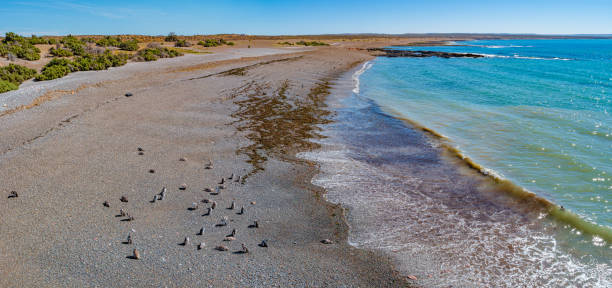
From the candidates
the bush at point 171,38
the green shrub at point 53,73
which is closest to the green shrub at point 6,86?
the green shrub at point 53,73

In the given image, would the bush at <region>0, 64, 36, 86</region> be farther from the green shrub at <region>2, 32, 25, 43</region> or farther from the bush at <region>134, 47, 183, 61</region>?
the green shrub at <region>2, 32, 25, 43</region>

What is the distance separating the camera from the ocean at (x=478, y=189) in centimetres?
573

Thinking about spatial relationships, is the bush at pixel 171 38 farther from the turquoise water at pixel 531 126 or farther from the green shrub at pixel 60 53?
the turquoise water at pixel 531 126

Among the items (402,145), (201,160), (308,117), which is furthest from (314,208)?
A: (308,117)

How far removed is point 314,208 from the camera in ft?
24.1

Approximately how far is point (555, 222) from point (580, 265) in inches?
59.1

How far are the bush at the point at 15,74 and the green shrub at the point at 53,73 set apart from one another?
0.64 metres

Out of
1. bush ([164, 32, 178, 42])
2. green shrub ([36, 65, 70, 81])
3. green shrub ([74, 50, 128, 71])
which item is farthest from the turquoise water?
bush ([164, 32, 178, 42])

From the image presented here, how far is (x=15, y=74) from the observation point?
19688 mm

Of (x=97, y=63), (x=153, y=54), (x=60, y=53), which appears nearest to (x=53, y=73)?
(x=97, y=63)

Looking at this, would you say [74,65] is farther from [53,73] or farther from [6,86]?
[6,86]

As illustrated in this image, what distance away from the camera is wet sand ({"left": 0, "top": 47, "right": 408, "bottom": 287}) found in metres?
5.20

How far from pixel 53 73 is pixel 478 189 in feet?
80.0

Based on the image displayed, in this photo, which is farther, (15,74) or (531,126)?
(15,74)
